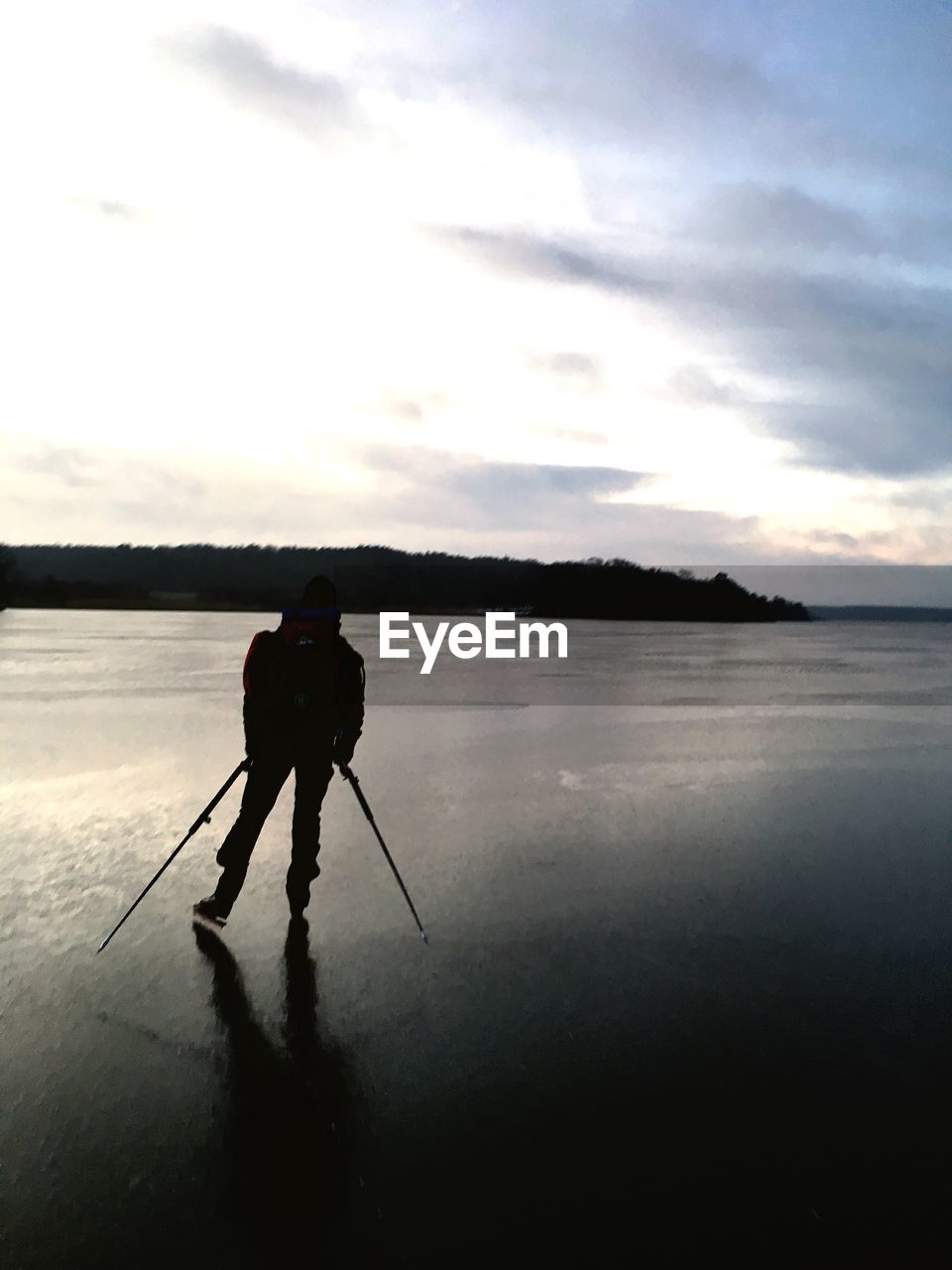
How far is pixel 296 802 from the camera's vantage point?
19.3 feet

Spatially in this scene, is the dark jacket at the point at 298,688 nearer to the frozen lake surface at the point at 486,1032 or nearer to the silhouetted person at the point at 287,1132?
the frozen lake surface at the point at 486,1032

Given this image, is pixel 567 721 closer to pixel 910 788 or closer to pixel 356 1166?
pixel 910 788

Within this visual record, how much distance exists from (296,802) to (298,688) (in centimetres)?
68

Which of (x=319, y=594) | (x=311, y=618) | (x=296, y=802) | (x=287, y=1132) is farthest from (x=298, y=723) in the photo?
(x=287, y=1132)

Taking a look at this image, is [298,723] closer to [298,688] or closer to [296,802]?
[298,688]

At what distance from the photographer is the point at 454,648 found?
45188 millimetres

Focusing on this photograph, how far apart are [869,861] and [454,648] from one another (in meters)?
37.6

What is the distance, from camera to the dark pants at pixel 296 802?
19.4 feet

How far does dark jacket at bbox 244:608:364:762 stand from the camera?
5.87 m

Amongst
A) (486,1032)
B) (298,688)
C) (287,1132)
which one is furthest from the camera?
(298,688)

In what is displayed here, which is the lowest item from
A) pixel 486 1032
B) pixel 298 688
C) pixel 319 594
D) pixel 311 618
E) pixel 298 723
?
pixel 486 1032

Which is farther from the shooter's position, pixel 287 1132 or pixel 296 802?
pixel 296 802

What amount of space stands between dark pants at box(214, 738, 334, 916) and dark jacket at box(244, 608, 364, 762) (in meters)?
0.07

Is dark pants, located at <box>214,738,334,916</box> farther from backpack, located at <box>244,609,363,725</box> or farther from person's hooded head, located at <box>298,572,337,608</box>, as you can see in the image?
person's hooded head, located at <box>298,572,337,608</box>
